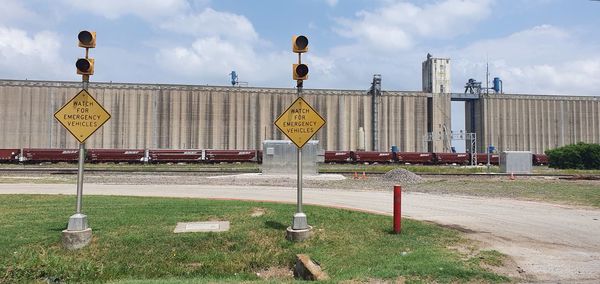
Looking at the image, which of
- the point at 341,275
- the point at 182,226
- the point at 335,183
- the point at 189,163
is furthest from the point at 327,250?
the point at 189,163

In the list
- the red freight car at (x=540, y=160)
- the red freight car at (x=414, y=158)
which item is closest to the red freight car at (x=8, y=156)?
the red freight car at (x=414, y=158)

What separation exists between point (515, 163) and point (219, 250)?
35808 millimetres

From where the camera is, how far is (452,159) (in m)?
59.9

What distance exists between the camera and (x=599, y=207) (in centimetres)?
1537

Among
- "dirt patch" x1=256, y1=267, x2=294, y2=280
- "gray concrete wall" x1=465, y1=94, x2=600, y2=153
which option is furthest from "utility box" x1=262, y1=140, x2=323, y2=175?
"gray concrete wall" x1=465, y1=94, x2=600, y2=153

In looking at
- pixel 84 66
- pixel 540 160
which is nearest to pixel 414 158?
pixel 540 160

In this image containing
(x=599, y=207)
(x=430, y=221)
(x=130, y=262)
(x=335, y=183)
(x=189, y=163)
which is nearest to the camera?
(x=130, y=262)

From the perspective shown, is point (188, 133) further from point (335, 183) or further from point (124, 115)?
point (335, 183)

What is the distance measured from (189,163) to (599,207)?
145ft

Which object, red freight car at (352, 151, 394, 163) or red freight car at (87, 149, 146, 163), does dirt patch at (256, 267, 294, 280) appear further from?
red freight car at (352, 151, 394, 163)

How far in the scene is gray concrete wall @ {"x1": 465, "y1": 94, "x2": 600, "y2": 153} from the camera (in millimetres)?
81750

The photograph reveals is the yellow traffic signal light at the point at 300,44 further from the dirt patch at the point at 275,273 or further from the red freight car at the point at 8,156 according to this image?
the red freight car at the point at 8,156

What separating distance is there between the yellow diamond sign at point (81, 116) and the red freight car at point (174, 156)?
44817 millimetres

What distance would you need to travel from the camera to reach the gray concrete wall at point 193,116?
227 ft
